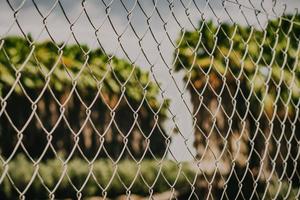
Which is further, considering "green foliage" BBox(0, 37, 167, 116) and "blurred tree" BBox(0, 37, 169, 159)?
"blurred tree" BBox(0, 37, 169, 159)

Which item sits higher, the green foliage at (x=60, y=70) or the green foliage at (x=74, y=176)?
the green foliage at (x=60, y=70)

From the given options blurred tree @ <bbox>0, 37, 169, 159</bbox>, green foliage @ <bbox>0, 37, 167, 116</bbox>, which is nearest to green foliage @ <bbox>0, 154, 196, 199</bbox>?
blurred tree @ <bbox>0, 37, 169, 159</bbox>

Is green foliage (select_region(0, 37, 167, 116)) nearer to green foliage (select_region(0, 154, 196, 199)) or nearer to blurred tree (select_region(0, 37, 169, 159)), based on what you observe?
blurred tree (select_region(0, 37, 169, 159))

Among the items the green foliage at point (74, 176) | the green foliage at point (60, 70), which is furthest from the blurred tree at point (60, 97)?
the green foliage at point (74, 176)

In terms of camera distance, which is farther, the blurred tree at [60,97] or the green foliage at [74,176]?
the blurred tree at [60,97]

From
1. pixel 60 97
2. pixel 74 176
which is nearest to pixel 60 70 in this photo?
pixel 60 97

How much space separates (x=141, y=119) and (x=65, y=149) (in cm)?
250

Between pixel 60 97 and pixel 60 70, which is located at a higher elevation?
pixel 60 70

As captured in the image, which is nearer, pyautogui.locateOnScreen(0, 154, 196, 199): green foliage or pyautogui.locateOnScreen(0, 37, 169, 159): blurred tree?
pyautogui.locateOnScreen(0, 154, 196, 199): green foliage

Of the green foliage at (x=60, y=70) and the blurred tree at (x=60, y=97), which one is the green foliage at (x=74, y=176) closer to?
the blurred tree at (x=60, y=97)

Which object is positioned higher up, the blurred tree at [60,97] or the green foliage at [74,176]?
the blurred tree at [60,97]

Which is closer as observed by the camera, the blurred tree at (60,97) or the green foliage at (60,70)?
the green foliage at (60,70)

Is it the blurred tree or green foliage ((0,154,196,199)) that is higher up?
the blurred tree

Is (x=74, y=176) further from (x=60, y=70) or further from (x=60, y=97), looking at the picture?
(x=60, y=70)
